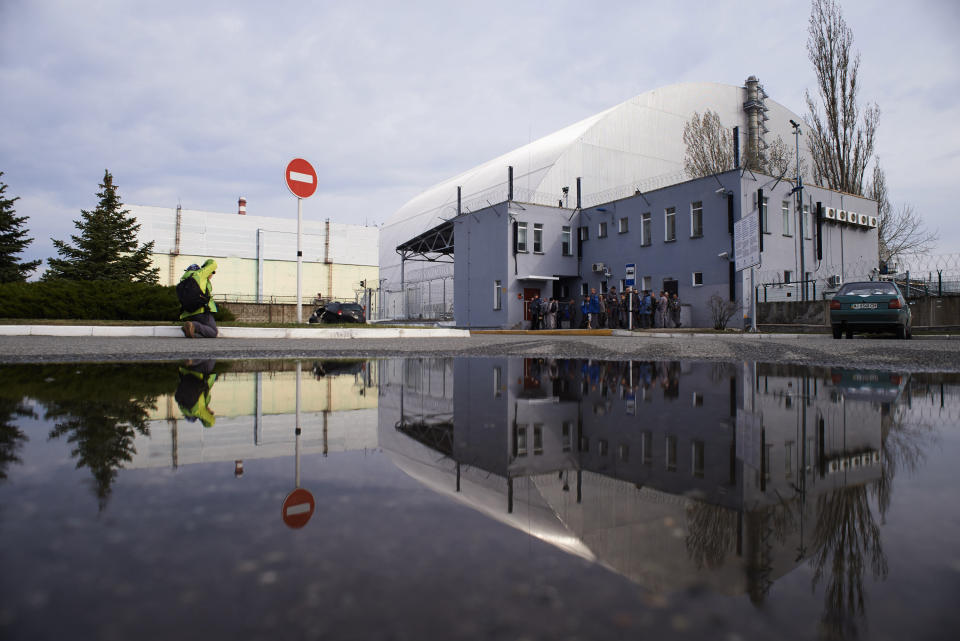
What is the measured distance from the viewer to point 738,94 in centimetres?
3794

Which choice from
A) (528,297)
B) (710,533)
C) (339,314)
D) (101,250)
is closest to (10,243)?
(101,250)

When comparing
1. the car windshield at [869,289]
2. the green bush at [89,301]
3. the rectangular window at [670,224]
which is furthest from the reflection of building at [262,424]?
the rectangular window at [670,224]

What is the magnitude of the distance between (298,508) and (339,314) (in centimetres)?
2813

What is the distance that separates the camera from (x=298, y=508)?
1392 millimetres

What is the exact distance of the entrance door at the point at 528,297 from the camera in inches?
1244

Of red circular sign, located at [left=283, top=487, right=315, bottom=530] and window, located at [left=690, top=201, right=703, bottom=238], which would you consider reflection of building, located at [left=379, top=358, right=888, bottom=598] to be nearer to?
red circular sign, located at [left=283, top=487, right=315, bottom=530]

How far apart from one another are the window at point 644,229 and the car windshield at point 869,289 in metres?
15.0

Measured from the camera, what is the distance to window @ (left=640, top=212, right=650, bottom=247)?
29.4 metres

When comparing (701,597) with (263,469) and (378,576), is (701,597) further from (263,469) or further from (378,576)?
(263,469)

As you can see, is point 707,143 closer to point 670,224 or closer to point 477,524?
point 670,224

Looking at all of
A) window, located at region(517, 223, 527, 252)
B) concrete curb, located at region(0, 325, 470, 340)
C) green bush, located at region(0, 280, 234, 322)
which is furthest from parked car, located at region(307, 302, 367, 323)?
concrete curb, located at region(0, 325, 470, 340)

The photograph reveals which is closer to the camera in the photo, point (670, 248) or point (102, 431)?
point (102, 431)

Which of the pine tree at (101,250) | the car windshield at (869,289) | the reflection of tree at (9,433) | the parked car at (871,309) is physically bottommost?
the reflection of tree at (9,433)

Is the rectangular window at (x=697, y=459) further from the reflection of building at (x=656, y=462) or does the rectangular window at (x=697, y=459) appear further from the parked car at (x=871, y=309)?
the parked car at (x=871, y=309)
